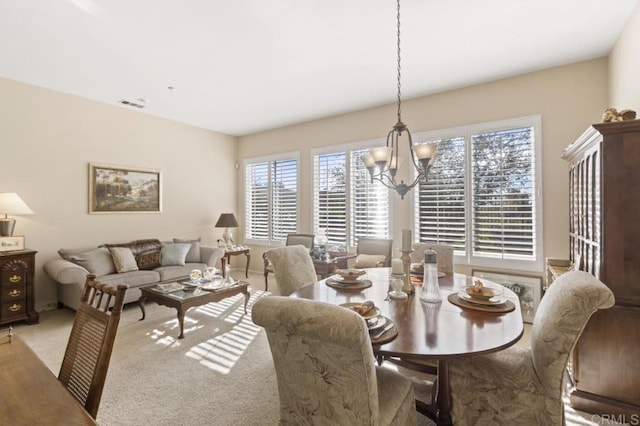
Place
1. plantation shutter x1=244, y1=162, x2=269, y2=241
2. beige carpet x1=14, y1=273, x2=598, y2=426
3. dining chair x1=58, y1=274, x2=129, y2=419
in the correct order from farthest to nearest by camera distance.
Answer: plantation shutter x1=244, y1=162, x2=269, y2=241, beige carpet x1=14, y1=273, x2=598, y2=426, dining chair x1=58, y1=274, x2=129, y2=419

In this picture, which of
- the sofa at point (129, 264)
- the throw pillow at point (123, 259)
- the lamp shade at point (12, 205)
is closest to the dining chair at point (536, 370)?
the sofa at point (129, 264)

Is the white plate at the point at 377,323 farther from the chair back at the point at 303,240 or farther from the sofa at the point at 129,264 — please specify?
the sofa at the point at 129,264

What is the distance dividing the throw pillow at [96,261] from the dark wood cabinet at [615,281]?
17.0 feet

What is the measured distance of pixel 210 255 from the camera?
519 centimetres

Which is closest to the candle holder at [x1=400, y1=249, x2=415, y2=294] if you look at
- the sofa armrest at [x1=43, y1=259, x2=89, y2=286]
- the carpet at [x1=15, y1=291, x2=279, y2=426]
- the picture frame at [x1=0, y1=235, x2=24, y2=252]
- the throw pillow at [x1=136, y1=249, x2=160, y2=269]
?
the carpet at [x1=15, y1=291, x2=279, y2=426]

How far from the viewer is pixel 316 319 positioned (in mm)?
1151

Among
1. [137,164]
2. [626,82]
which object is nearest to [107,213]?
[137,164]

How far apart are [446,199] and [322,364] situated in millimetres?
3531

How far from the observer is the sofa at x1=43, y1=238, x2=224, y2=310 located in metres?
3.80

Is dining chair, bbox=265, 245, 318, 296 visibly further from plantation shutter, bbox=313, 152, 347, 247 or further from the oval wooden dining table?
plantation shutter, bbox=313, 152, 347, 247

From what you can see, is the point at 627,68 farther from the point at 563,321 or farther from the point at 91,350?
the point at 91,350

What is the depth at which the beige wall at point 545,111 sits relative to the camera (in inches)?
134

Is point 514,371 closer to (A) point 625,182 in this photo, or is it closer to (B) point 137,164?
(A) point 625,182

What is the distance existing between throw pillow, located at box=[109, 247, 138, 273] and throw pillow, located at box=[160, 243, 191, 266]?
46 cm
